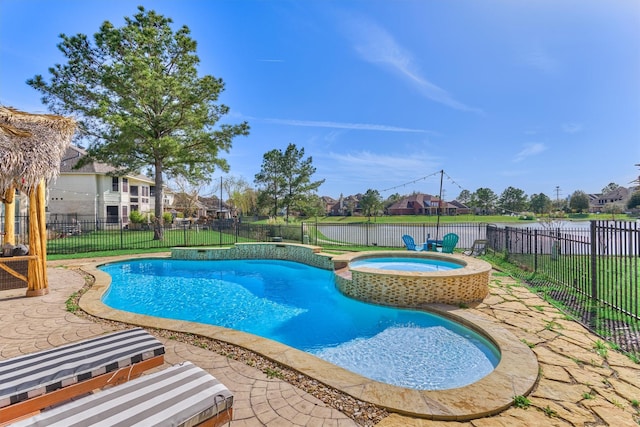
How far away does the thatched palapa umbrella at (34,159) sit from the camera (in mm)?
5586

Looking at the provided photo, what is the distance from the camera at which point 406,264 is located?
955cm

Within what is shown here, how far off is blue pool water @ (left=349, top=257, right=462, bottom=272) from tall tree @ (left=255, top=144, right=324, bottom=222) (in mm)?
21076

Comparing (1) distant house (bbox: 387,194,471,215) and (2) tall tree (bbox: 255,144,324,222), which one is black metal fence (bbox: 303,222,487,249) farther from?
(1) distant house (bbox: 387,194,471,215)

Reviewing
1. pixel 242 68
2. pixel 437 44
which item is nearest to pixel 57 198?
pixel 242 68

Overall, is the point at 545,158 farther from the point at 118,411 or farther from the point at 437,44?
the point at 118,411

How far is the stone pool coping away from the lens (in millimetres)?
2600

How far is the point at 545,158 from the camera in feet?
88.8

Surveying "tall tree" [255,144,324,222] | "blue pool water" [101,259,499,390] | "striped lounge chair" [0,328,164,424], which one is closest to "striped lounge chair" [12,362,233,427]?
"striped lounge chair" [0,328,164,424]

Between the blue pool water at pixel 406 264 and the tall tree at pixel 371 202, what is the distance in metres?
48.9

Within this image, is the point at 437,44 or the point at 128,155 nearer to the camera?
the point at 437,44

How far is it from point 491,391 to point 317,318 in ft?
13.0

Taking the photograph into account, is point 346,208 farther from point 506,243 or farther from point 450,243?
point 506,243

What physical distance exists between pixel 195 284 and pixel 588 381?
9197 millimetres

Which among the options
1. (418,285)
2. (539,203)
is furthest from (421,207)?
(418,285)
